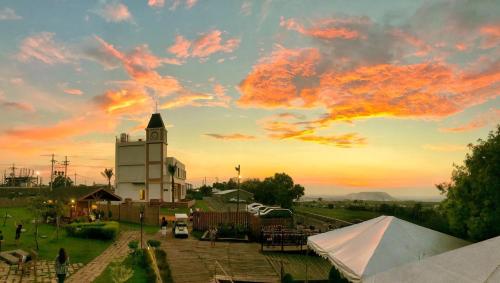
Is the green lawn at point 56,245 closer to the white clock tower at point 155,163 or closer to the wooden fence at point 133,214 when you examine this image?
the wooden fence at point 133,214

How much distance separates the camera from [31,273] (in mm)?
17750

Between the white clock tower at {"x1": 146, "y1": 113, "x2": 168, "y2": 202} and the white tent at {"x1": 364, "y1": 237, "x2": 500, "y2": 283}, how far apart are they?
6471 cm

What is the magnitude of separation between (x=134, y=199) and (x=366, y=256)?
6596 centimetres

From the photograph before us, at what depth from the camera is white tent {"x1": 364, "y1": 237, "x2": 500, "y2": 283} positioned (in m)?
5.96

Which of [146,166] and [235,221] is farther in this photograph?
[146,166]

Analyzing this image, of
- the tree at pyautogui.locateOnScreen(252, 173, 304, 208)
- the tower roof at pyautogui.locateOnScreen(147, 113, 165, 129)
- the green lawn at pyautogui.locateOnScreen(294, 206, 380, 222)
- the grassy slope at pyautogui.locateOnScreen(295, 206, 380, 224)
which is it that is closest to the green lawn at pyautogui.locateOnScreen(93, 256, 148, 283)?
the green lawn at pyautogui.locateOnScreen(294, 206, 380, 222)

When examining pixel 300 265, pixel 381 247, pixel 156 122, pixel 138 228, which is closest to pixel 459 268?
pixel 381 247

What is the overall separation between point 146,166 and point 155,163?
5.39 ft

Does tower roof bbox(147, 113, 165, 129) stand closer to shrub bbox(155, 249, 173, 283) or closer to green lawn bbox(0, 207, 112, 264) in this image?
green lawn bbox(0, 207, 112, 264)

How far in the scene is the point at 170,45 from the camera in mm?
28328

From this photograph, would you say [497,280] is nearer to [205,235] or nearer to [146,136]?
[205,235]

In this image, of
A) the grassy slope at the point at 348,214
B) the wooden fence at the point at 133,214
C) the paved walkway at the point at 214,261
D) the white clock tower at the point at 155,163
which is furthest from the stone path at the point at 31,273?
the white clock tower at the point at 155,163

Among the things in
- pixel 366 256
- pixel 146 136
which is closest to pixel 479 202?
pixel 366 256

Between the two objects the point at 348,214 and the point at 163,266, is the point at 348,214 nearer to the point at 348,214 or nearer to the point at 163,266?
the point at 348,214
